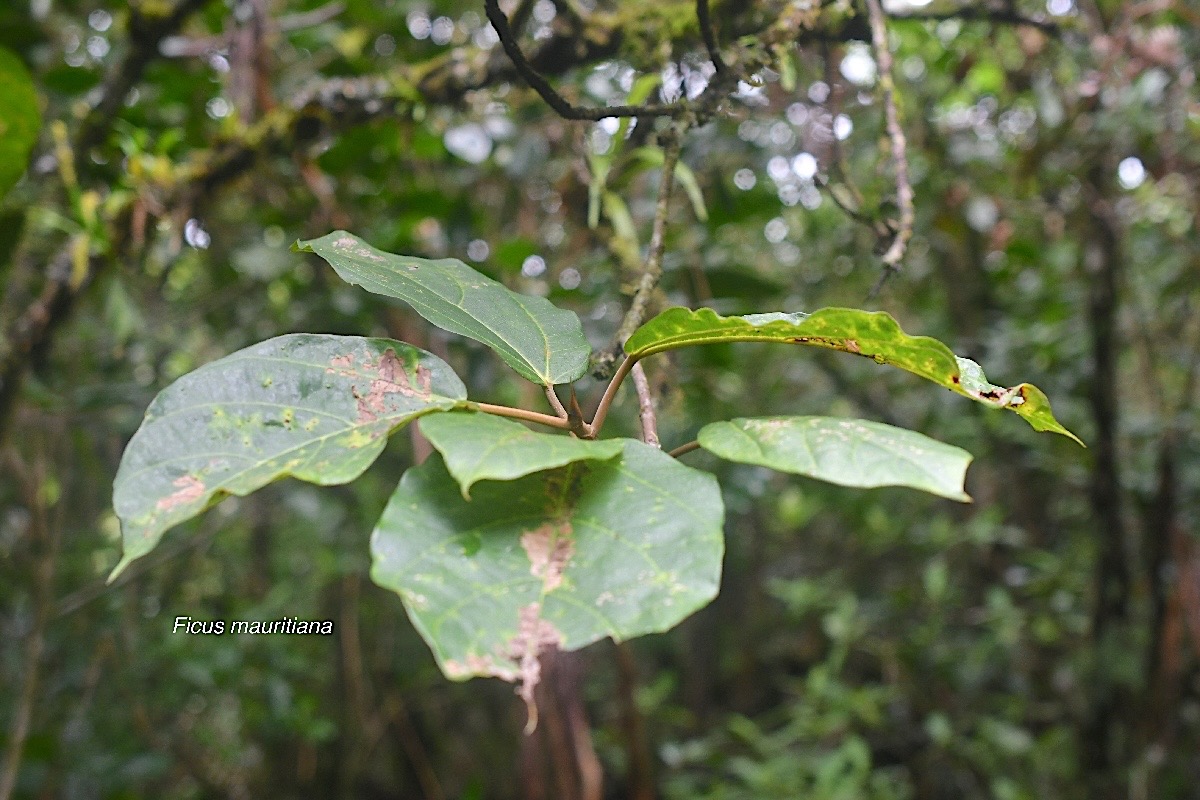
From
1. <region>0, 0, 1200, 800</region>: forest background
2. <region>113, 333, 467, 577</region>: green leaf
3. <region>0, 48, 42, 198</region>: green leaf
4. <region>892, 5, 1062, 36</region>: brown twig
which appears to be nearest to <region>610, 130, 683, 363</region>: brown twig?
<region>0, 0, 1200, 800</region>: forest background

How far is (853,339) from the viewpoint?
1.50ft

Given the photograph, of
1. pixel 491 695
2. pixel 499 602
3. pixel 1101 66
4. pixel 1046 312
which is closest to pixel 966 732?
pixel 1046 312

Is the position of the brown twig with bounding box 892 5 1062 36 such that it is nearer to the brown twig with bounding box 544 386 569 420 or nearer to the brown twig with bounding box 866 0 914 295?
the brown twig with bounding box 866 0 914 295

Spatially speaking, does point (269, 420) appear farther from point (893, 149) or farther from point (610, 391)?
point (893, 149)

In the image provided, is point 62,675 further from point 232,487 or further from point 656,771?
point 232,487

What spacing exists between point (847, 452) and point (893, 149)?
0.56 metres

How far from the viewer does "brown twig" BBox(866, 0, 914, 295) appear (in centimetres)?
78

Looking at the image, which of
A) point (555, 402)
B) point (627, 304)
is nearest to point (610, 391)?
point (555, 402)

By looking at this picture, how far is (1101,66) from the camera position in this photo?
1.51 metres

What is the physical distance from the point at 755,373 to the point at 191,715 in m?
1.81

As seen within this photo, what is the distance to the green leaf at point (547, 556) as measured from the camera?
0.37m

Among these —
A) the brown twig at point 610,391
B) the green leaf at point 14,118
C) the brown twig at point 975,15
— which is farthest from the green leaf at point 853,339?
the green leaf at point 14,118

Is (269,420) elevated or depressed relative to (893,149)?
depressed

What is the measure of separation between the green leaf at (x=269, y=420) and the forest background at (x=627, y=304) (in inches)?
15.0
